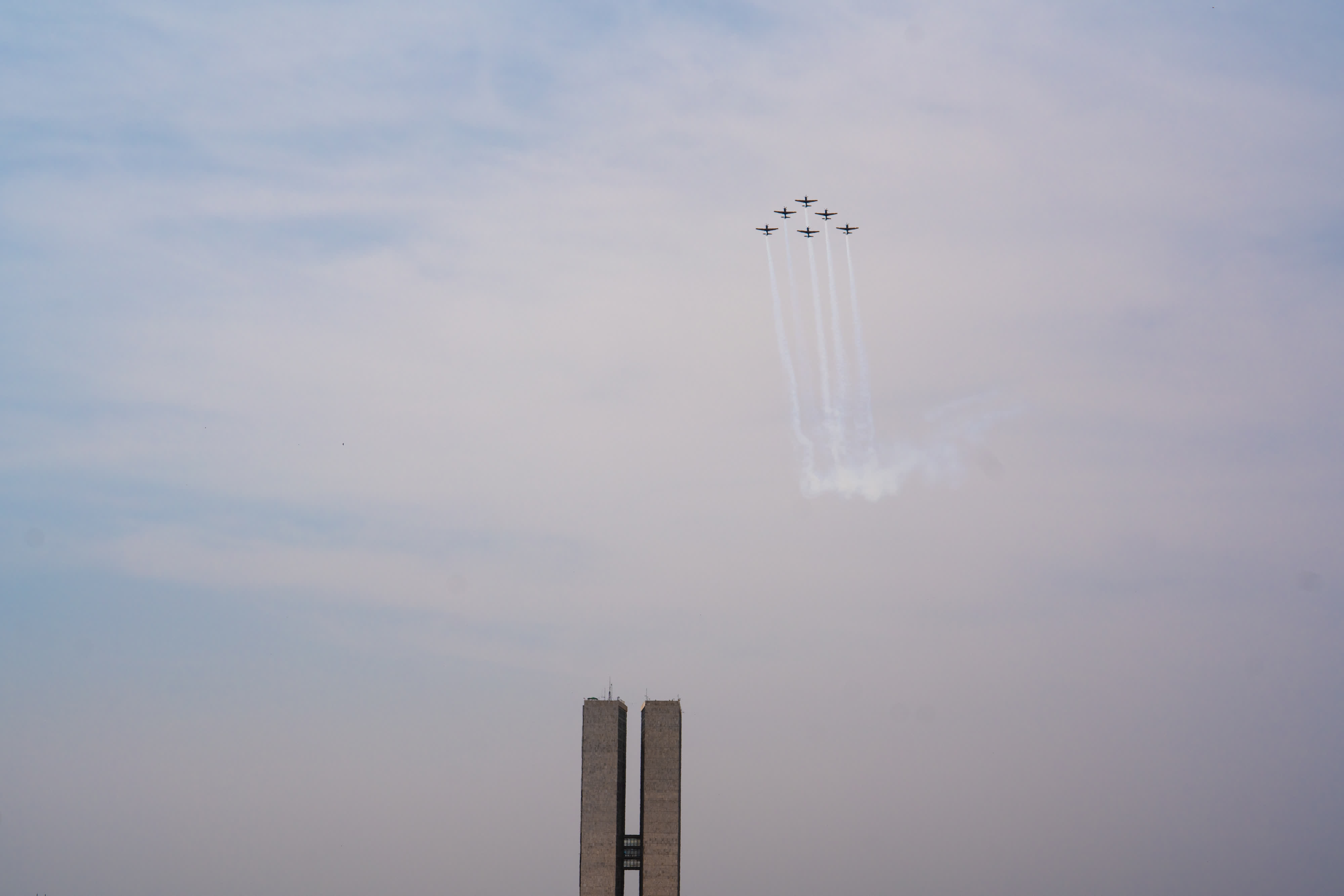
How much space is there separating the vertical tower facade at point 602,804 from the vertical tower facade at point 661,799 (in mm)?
2679

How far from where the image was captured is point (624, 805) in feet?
596

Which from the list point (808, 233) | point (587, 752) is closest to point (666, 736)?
point (587, 752)

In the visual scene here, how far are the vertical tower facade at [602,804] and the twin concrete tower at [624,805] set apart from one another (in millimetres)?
73

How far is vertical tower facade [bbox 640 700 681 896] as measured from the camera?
178 meters

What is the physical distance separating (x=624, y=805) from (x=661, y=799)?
16.1ft

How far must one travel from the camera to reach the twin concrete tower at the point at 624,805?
572ft

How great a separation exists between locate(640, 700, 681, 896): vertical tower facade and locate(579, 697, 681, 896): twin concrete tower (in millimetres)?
74

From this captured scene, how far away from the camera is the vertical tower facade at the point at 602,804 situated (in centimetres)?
17338

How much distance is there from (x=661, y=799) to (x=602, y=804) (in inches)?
281

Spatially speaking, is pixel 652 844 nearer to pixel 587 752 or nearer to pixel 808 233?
pixel 587 752

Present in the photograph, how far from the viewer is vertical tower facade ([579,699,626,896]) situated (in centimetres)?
17338

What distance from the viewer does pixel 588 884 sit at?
173 m

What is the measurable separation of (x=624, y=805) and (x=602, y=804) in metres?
6.21

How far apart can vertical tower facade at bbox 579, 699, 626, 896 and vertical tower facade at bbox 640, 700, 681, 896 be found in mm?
2679
